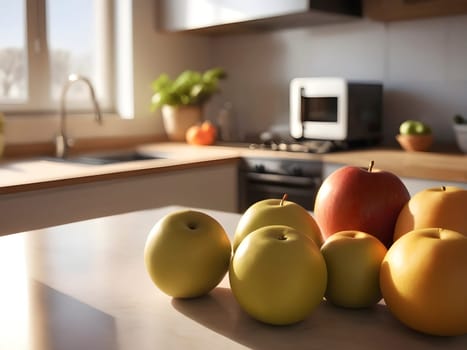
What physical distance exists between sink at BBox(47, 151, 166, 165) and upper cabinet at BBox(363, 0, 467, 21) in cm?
118

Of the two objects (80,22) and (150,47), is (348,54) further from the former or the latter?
(80,22)

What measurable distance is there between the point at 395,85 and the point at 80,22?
1.62 meters

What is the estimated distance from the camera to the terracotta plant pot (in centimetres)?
329

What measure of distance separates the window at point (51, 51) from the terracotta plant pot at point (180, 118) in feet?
1.09

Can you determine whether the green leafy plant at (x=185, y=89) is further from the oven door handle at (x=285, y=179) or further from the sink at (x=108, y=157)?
the oven door handle at (x=285, y=179)

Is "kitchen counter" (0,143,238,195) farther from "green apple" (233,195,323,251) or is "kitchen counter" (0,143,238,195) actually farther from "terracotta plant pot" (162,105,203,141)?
"green apple" (233,195,323,251)

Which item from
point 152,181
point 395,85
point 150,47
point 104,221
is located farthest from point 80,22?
point 104,221

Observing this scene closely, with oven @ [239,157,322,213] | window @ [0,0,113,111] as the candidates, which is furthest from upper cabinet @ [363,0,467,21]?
window @ [0,0,113,111]

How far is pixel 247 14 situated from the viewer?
288 cm

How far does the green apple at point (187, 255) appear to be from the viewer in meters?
0.71

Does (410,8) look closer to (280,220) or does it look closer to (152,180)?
(152,180)

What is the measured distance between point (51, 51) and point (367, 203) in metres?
2.56

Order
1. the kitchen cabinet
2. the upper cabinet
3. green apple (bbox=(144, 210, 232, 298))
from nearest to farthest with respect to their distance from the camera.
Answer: green apple (bbox=(144, 210, 232, 298))
the kitchen cabinet
the upper cabinet

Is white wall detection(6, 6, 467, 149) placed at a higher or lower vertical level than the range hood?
lower
